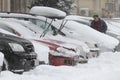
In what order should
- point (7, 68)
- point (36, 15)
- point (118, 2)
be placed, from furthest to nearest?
point (118, 2), point (36, 15), point (7, 68)

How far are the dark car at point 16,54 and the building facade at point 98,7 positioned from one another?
28.5m

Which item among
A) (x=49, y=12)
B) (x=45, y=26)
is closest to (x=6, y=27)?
(x=49, y=12)

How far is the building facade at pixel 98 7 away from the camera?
40062 millimetres

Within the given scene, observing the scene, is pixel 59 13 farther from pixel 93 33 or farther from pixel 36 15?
pixel 93 33

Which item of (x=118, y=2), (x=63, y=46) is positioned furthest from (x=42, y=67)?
(x=118, y=2)

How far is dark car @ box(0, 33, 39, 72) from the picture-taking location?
9.59 m

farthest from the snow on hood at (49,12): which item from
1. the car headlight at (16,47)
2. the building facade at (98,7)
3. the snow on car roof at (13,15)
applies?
the building facade at (98,7)

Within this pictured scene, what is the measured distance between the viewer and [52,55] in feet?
36.6

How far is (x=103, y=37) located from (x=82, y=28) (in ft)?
2.69

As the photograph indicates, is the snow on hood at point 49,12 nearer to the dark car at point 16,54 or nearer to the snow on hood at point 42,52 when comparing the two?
the snow on hood at point 42,52

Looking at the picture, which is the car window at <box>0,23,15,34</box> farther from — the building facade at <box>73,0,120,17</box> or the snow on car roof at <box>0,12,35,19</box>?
the building facade at <box>73,0,120,17</box>

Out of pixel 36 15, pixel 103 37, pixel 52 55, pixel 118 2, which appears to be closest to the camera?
pixel 52 55

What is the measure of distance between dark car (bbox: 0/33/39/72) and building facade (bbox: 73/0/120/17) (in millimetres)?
28543

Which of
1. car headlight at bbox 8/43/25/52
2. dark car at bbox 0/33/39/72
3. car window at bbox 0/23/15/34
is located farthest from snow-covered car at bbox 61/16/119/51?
car headlight at bbox 8/43/25/52
